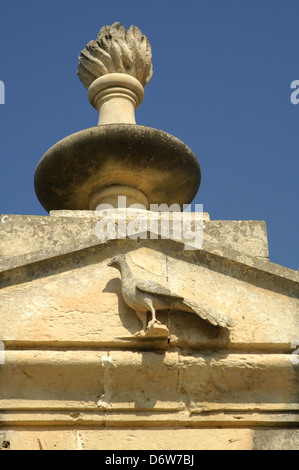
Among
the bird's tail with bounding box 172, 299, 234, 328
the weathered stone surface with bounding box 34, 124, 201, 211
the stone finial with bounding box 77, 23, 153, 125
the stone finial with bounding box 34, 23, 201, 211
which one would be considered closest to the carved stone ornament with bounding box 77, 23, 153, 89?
the stone finial with bounding box 77, 23, 153, 125

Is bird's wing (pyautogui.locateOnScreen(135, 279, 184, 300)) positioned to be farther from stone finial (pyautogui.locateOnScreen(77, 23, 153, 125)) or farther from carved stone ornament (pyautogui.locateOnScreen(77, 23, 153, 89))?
carved stone ornament (pyautogui.locateOnScreen(77, 23, 153, 89))

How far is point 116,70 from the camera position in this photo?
886 cm

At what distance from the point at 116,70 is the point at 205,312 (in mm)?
4456

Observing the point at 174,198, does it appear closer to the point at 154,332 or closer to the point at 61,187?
the point at 61,187

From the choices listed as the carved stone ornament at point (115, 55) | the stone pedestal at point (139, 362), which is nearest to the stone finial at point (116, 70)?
the carved stone ornament at point (115, 55)

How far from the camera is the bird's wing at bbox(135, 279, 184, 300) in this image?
518 cm

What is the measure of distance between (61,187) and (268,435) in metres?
3.68

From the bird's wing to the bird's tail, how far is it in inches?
2.7

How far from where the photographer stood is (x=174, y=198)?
26.2ft

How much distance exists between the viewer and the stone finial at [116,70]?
28.5ft

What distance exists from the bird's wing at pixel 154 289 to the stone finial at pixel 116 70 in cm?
364
